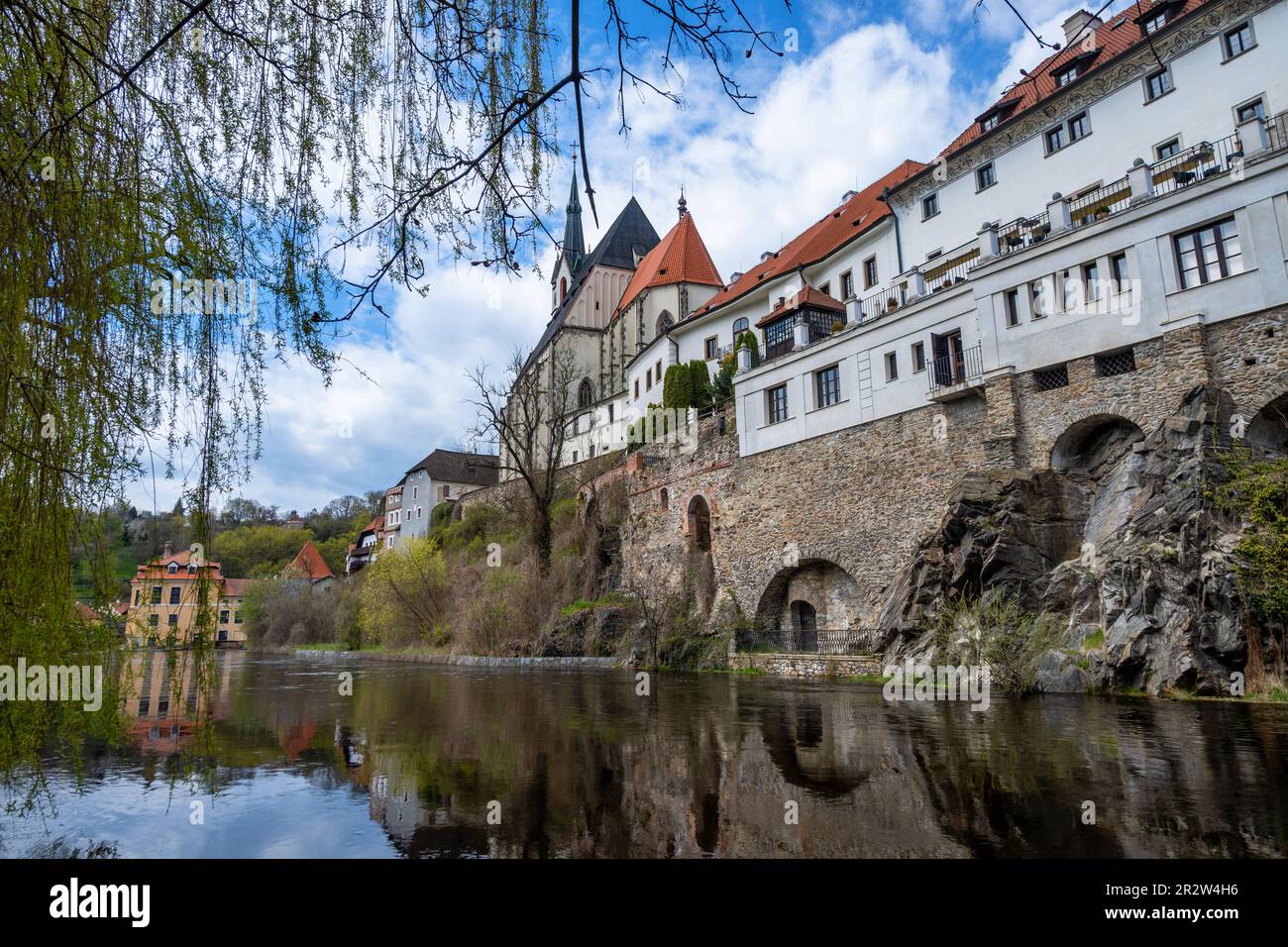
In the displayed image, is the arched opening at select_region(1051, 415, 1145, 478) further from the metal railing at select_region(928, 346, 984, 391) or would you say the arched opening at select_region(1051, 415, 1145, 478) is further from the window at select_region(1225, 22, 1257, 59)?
the window at select_region(1225, 22, 1257, 59)

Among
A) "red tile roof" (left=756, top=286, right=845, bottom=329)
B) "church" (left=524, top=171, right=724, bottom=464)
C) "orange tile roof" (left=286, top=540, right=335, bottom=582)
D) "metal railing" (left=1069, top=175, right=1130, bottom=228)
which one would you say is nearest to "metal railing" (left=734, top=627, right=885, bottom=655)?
"metal railing" (left=1069, top=175, right=1130, bottom=228)

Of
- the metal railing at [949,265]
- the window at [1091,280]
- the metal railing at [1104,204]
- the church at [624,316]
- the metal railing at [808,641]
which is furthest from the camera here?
the church at [624,316]

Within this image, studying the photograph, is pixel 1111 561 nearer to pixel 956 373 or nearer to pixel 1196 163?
pixel 956 373

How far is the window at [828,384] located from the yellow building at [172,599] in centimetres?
2214

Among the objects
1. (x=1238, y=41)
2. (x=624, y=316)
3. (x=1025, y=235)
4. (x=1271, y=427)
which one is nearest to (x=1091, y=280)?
(x=1025, y=235)

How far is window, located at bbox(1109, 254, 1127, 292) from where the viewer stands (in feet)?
54.6

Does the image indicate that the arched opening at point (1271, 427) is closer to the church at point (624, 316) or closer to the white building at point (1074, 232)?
the white building at point (1074, 232)

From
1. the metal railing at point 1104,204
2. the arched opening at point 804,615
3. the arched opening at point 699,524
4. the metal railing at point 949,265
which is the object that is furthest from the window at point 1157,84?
the arched opening at point 699,524

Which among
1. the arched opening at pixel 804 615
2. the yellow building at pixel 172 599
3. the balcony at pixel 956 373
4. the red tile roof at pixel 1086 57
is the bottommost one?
the arched opening at pixel 804 615

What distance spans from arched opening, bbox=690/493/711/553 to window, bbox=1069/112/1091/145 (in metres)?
16.7

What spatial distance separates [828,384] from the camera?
953 inches

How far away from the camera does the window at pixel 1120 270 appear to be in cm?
1664

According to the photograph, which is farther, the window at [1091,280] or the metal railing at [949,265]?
the metal railing at [949,265]

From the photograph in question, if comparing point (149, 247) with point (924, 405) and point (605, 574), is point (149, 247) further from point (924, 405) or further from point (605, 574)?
point (605, 574)
